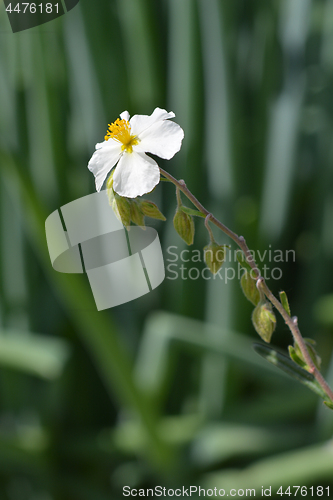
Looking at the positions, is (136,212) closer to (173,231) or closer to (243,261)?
(243,261)

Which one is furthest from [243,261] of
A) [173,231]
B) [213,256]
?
[173,231]

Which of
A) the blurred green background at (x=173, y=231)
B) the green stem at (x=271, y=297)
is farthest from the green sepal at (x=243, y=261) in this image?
the blurred green background at (x=173, y=231)

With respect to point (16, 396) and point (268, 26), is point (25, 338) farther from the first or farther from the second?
point (268, 26)

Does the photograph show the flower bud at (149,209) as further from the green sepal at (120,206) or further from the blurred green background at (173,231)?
the blurred green background at (173,231)

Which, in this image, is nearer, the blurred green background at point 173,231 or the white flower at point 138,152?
the white flower at point 138,152

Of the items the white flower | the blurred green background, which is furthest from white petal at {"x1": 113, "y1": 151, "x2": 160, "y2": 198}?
the blurred green background

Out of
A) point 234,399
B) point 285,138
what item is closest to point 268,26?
point 285,138

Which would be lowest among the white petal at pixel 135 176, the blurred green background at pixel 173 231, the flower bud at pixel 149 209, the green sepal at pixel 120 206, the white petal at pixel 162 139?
the blurred green background at pixel 173 231
